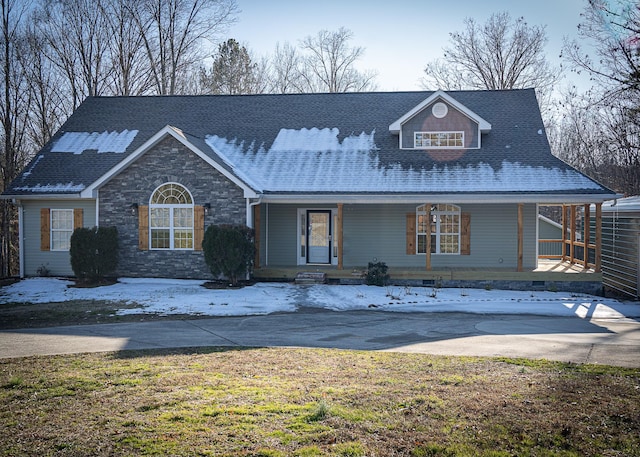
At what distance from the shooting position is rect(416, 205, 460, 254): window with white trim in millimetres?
19750

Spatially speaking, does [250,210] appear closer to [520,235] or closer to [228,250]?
[228,250]

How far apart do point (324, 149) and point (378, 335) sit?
11.0 m

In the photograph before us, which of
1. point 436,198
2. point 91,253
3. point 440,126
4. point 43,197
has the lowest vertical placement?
point 91,253

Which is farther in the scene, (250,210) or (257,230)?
(257,230)

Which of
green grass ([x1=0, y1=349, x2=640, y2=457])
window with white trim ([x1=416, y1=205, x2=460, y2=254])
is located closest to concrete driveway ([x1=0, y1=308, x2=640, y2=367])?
green grass ([x1=0, y1=349, x2=640, y2=457])

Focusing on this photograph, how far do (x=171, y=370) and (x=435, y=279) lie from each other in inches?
461

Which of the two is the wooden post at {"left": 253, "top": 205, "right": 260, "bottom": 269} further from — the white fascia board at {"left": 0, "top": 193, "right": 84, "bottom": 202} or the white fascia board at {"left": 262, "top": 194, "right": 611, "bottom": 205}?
the white fascia board at {"left": 0, "top": 193, "right": 84, "bottom": 202}

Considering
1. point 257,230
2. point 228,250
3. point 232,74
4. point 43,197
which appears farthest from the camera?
point 232,74

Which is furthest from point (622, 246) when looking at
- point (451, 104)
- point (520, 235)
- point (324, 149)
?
point (324, 149)

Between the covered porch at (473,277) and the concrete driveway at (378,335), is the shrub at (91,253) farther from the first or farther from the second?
the concrete driveway at (378,335)

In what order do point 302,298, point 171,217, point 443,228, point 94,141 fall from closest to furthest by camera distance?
point 302,298, point 171,217, point 443,228, point 94,141

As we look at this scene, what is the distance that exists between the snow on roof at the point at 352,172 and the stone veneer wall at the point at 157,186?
4.23 ft

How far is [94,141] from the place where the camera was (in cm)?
2189

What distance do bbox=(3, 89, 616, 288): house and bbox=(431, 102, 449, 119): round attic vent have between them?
0.03 metres
